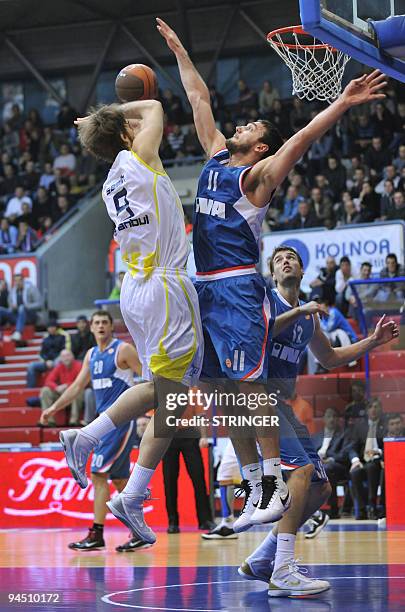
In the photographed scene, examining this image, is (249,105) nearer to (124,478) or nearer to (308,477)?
(124,478)

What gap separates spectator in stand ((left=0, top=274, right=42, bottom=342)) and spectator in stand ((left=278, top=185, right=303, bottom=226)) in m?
5.72

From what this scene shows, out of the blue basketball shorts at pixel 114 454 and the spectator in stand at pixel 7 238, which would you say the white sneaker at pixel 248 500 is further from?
the spectator in stand at pixel 7 238

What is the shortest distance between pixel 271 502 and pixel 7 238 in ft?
61.9

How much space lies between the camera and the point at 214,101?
24547 millimetres

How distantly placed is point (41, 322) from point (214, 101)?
6.42 m

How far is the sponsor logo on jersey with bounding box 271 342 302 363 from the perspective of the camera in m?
7.18

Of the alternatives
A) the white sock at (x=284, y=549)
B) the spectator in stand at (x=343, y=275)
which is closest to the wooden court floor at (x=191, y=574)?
the white sock at (x=284, y=549)

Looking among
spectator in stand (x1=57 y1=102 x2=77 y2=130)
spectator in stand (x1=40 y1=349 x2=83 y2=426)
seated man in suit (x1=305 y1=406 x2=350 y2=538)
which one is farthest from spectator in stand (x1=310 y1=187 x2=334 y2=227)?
spectator in stand (x1=57 y1=102 x2=77 y2=130)

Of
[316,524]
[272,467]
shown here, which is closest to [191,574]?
[272,467]

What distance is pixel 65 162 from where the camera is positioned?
85.6 feet

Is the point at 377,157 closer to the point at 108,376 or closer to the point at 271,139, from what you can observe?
the point at 108,376

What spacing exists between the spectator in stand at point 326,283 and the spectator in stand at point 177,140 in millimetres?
8175

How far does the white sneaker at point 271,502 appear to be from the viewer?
235 inches

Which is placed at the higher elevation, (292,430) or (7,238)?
(7,238)
